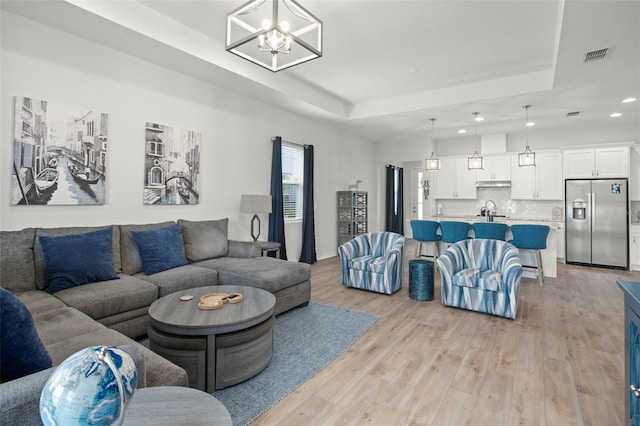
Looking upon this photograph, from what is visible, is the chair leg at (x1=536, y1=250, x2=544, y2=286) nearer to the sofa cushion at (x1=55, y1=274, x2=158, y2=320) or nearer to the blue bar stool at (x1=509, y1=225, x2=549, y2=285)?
the blue bar stool at (x1=509, y1=225, x2=549, y2=285)

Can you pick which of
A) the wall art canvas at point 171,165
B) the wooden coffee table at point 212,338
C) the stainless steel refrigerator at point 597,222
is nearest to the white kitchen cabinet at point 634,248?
the stainless steel refrigerator at point 597,222

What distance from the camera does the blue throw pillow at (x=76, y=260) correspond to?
8.77 ft

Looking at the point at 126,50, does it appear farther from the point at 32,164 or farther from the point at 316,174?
the point at 316,174

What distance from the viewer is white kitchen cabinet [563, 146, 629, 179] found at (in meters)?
6.02

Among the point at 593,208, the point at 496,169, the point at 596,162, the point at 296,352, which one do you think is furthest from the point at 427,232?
the point at 596,162

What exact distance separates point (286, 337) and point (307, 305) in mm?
896

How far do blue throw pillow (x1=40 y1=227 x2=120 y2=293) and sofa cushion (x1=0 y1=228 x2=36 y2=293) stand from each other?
4.5 inches

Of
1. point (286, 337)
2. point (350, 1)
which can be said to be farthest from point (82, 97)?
point (286, 337)

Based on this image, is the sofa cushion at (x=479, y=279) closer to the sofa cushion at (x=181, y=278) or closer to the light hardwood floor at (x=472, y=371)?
the light hardwood floor at (x=472, y=371)

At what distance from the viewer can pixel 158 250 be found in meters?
3.40

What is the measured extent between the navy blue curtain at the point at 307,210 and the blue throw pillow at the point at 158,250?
2862 millimetres

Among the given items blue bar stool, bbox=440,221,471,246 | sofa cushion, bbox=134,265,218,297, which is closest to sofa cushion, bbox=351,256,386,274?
blue bar stool, bbox=440,221,471,246

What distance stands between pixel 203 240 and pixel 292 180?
97.4 inches

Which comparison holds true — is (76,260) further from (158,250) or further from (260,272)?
(260,272)
